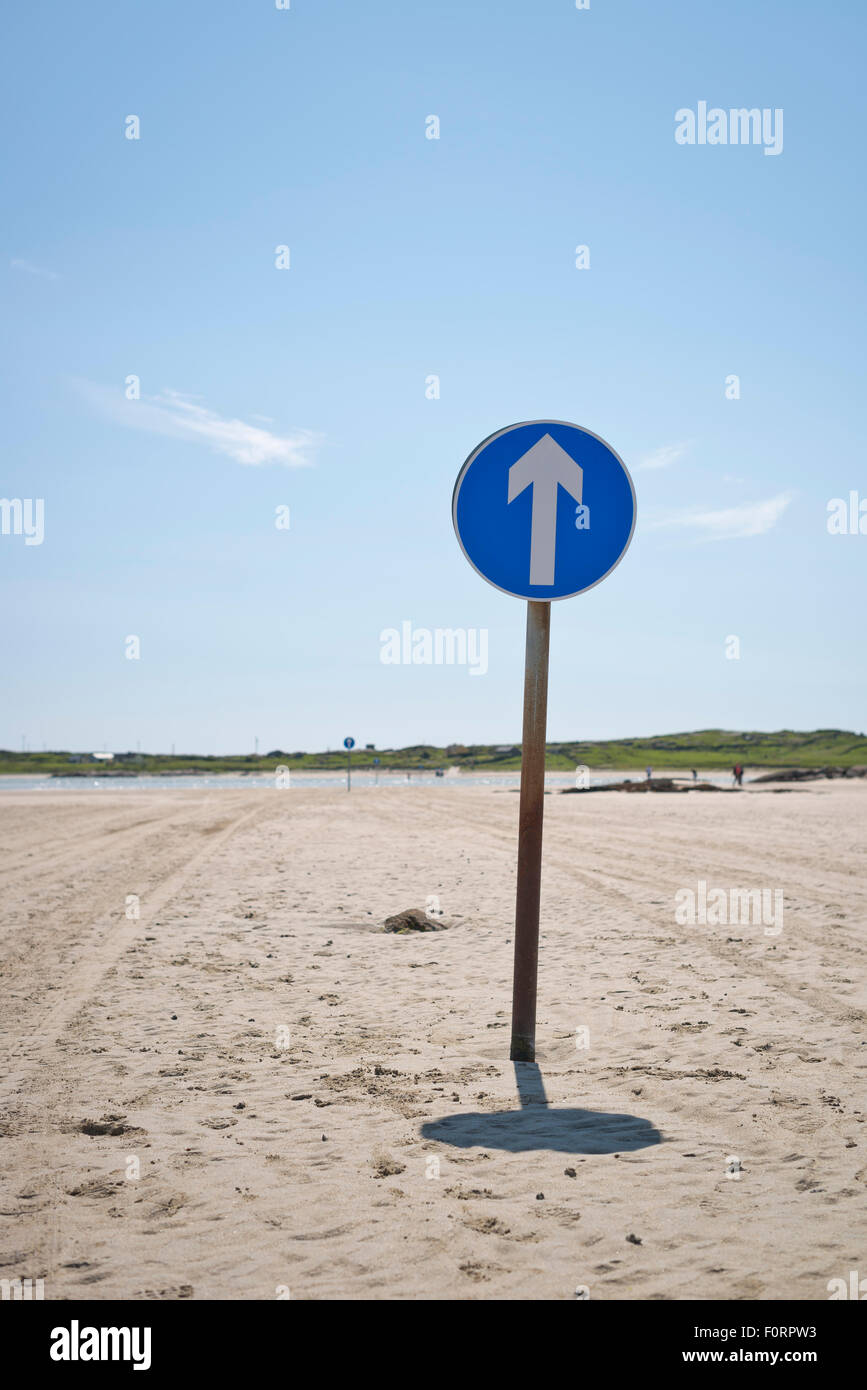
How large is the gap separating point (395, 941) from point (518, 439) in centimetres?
590

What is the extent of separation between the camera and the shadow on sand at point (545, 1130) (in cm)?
435

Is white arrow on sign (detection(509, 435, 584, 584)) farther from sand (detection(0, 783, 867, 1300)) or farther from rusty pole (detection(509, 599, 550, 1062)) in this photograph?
sand (detection(0, 783, 867, 1300))

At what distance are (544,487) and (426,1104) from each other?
11.5 ft

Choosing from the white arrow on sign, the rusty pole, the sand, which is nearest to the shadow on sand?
the sand

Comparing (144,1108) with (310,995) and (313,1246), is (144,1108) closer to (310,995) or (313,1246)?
(313,1246)

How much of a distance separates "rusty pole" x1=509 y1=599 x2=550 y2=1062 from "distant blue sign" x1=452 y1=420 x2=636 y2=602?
1.01 ft

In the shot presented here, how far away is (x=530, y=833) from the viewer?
5.61 m

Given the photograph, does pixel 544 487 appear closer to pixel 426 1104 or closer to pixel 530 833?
pixel 530 833

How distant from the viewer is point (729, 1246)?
3369 mm

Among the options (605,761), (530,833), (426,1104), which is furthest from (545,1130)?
(605,761)
